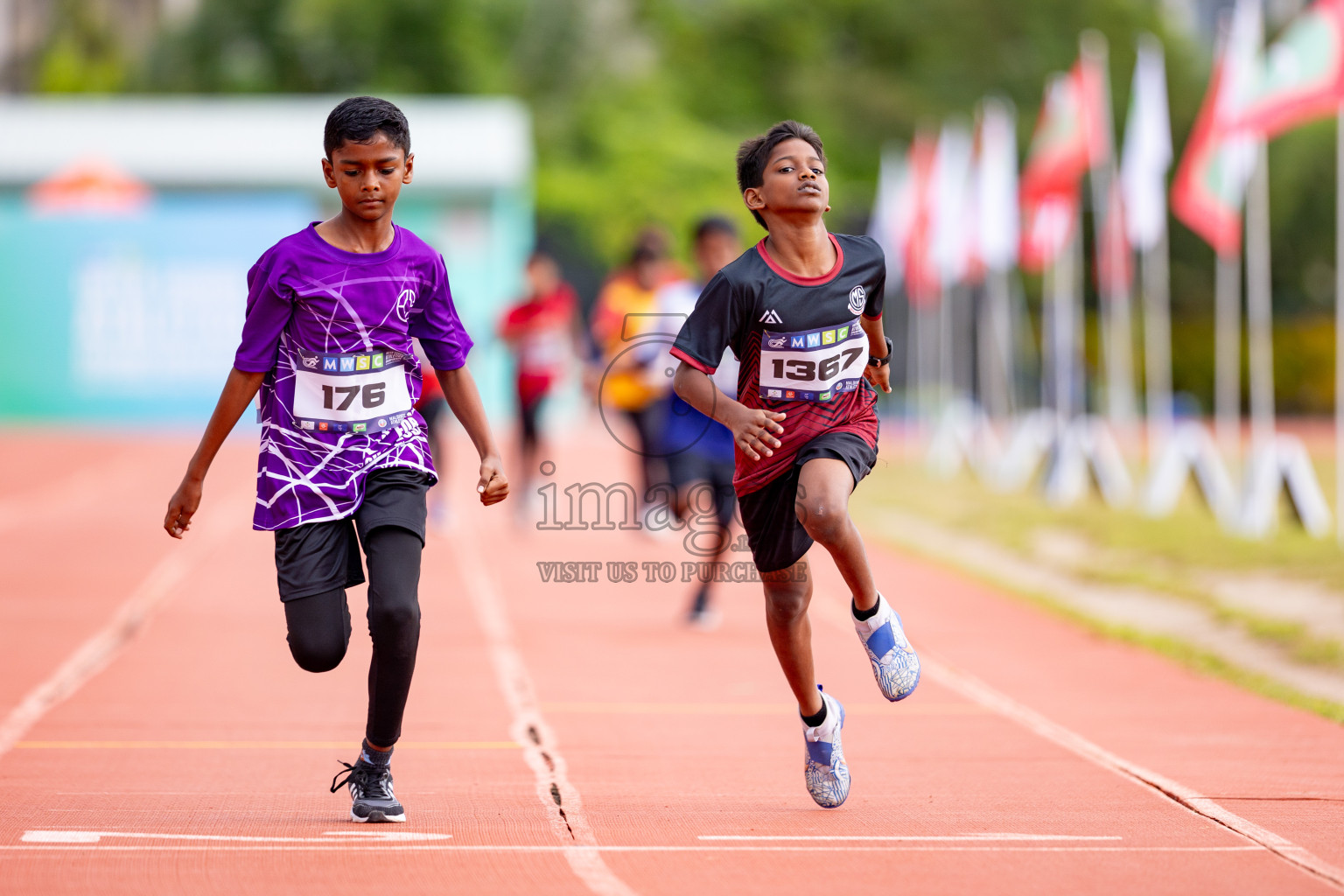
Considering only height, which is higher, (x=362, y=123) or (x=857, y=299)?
(x=362, y=123)

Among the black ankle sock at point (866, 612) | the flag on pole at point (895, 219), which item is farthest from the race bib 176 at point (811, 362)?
the flag on pole at point (895, 219)

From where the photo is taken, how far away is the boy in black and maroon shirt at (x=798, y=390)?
17.3ft

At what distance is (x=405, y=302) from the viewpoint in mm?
5211

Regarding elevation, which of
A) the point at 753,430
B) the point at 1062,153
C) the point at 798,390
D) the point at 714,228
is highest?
the point at 1062,153

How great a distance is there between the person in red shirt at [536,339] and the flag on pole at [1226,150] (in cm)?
558

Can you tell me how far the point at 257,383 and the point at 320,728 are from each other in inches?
Result: 87.1

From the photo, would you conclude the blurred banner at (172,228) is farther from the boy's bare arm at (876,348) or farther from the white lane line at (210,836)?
the white lane line at (210,836)

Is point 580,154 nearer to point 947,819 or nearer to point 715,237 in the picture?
point 715,237

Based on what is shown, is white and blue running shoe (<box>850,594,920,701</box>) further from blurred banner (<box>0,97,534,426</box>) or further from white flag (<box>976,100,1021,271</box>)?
blurred banner (<box>0,97,534,426</box>)

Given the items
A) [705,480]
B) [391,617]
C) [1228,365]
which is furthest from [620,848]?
[1228,365]

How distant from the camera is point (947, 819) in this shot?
5.38m

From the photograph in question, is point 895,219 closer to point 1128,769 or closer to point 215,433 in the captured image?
point 1128,769

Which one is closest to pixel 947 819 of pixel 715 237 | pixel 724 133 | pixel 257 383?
pixel 257 383

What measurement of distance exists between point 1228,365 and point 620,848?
69.4 ft
